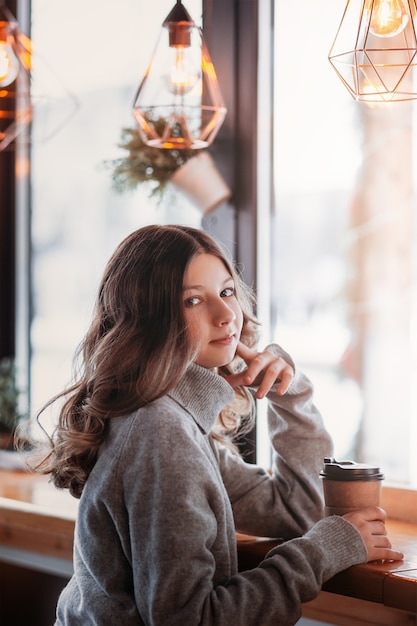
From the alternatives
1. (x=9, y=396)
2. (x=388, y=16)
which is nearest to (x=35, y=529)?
(x=9, y=396)

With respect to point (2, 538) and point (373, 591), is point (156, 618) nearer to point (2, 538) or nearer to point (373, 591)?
point (373, 591)

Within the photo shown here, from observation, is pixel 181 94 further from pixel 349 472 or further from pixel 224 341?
pixel 349 472

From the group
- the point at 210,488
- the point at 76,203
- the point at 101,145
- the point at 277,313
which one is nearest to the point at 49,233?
the point at 76,203

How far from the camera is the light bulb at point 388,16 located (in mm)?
1600

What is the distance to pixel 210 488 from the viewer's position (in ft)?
4.68

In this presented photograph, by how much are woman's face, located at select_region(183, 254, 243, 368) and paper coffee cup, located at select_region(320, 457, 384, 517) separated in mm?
289

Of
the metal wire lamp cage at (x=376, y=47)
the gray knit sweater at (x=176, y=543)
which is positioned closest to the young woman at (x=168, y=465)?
the gray knit sweater at (x=176, y=543)

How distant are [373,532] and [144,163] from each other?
51.6 inches

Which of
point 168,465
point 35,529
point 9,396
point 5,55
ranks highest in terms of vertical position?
point 5,55

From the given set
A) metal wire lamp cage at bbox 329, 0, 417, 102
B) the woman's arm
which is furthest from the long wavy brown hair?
metal wire lamp cage at bbox 329, 0, 417, 102

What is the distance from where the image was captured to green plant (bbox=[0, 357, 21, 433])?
9.86ft

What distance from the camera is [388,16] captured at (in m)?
1.60

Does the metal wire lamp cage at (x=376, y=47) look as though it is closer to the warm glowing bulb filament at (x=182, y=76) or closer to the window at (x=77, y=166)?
the warm glowing bulb filament at (x=182, y=76)

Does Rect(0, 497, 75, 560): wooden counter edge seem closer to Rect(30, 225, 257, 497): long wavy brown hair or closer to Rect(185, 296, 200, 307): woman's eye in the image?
Rect(30, 225, 257, 497): long wavy brown hair
